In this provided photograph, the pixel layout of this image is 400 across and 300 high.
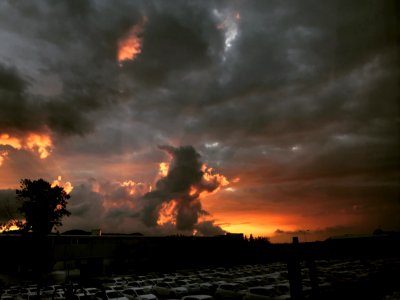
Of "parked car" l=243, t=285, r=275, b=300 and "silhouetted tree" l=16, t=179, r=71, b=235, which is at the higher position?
"silhouetted tree" l=16, t=179, r=71, b=235

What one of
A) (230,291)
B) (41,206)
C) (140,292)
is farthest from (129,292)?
(41,206)

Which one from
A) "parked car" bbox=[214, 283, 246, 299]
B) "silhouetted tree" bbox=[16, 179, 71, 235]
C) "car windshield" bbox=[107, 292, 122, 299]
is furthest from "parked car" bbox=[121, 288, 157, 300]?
"silhouetted tree" bbox=[16, 179, 71, 235]

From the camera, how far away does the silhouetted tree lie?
A: 51312 millimetres

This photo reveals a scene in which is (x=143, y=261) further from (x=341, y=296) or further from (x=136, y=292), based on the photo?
(x=341, y=296)

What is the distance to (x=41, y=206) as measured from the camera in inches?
2067

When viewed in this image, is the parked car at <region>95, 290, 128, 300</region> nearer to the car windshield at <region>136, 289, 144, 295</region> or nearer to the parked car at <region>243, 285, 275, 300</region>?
the car windshield at <region>136, 289, 144, 295</region>

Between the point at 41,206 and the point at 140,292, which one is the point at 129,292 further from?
the point at 41,206

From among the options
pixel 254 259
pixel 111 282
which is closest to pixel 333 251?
pixel 254 259

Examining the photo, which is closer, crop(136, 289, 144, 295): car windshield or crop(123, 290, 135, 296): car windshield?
crop(123, 290, 135, 296): car windshield

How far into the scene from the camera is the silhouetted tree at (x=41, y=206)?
51.3 meters

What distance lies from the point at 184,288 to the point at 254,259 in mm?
21758

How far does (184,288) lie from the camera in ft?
86.3

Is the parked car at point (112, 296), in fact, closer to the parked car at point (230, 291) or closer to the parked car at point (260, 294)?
the parked car at point (230, 291)

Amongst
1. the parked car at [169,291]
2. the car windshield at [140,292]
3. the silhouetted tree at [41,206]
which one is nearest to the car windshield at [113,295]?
the car windshield at [140,292]
